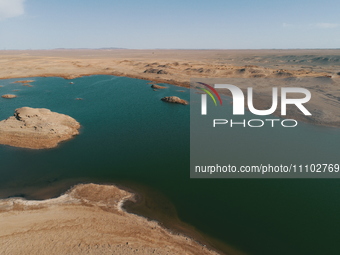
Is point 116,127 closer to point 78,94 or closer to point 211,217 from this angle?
point 211,217

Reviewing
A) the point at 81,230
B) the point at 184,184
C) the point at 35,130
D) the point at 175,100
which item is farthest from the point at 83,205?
the point at 175,100

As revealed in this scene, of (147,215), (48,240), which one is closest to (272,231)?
(147,215)

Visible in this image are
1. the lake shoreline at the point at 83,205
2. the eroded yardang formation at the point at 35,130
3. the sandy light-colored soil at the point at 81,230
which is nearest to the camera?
the sandy light-colored soil at the point at 81,230

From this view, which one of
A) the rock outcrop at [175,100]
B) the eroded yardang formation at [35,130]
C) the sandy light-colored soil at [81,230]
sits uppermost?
the rock outcrop at [175,100]

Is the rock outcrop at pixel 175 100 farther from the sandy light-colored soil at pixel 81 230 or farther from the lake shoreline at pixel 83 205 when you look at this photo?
the sandy light-colored soil at pixel 81 230

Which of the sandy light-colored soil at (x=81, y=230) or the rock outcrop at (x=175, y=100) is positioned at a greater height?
the rock outcrop at (x=175, y=100)

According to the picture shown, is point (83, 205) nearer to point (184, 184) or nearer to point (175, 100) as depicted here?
point (184, 184)

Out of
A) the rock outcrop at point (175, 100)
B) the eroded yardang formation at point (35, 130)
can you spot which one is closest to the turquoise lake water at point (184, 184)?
the eroded yardang formation at point (35, 130)
